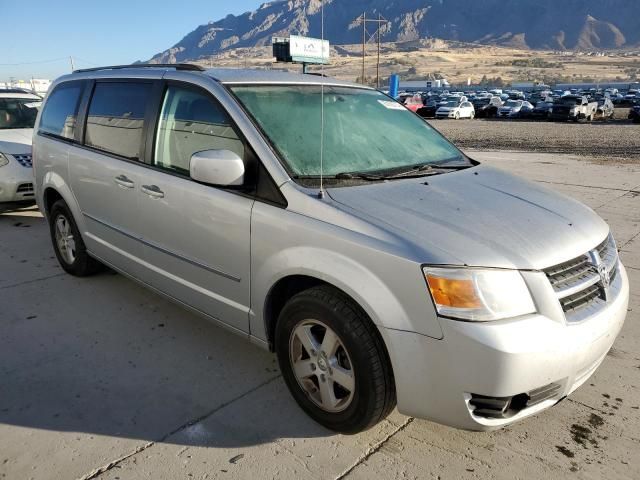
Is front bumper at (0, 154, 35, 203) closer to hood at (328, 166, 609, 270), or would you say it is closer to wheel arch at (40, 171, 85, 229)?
wheel arch at (40, 171, 85, 229)

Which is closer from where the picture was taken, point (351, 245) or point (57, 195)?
point (351, 245)

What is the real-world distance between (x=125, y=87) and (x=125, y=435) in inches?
94.6

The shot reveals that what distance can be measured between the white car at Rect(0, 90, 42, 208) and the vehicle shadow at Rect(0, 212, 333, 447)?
2817 mm

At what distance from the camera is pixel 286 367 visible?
281 centimetres

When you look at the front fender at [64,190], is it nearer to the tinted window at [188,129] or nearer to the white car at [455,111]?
the tinted window at [188,129]

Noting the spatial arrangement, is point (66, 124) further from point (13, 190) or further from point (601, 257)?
point (601, 257)

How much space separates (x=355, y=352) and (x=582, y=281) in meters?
1.06

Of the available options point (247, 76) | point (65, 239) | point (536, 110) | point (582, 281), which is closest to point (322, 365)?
point (582, 281)

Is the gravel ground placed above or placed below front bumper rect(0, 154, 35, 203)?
below

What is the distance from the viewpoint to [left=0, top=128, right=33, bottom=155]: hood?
7.08 m

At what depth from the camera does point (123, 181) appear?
144 inches

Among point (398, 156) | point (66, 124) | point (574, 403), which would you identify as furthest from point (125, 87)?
point (574, 403)

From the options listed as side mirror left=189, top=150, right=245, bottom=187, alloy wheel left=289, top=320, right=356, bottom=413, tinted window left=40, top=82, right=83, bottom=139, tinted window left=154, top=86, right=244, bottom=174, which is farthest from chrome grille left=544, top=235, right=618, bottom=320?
tinted window left=40, top=82, right=83, bottom=139

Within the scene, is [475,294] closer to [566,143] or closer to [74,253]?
[74,253]
